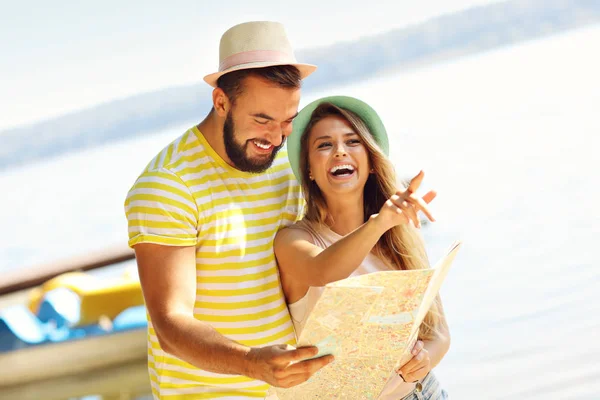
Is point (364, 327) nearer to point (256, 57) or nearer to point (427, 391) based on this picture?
point (427, 391)

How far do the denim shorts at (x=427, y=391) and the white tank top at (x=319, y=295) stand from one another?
0.01 m

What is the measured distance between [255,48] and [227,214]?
1.19 feet

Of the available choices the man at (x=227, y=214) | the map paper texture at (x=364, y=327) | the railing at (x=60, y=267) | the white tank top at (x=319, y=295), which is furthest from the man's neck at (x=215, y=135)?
the railing at (x=60, y=267)

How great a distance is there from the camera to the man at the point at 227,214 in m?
1.84

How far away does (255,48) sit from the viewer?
6.43 feet

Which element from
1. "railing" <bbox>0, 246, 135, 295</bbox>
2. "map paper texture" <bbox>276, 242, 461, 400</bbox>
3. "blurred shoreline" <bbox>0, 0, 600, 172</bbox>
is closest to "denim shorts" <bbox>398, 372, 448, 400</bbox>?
"map paper texture" <bbox>276, 242, 461, 400</bbox>

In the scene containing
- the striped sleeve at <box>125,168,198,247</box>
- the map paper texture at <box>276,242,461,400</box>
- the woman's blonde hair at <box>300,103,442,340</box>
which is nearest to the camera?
the map paper texture at <box>276,242,461,400</box>


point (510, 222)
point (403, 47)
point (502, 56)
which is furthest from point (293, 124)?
point (403, 47)

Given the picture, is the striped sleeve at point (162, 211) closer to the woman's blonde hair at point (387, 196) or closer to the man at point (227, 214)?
the man at point (227, 214)

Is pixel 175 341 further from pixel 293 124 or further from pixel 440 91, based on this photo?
pixel 440 91

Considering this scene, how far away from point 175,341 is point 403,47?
2236 centimetres

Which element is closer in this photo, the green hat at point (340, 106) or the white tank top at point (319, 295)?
the white tank top at point (319, 295)

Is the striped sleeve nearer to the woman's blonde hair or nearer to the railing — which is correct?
the woman's blonde hair

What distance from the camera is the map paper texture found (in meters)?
1.46
